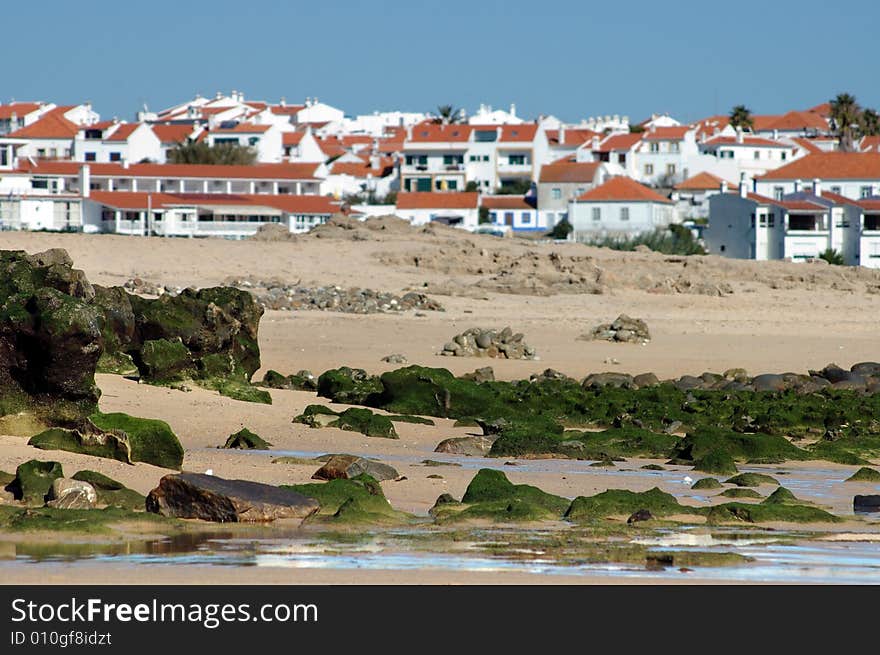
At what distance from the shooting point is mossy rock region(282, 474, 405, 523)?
9789 millimetres

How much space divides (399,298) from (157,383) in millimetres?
15830

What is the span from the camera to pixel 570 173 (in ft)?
298

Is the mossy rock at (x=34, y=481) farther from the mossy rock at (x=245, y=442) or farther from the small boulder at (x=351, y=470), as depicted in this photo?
the mossy rock at (x=245, y=442)

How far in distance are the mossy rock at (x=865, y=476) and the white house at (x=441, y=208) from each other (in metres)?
69.5

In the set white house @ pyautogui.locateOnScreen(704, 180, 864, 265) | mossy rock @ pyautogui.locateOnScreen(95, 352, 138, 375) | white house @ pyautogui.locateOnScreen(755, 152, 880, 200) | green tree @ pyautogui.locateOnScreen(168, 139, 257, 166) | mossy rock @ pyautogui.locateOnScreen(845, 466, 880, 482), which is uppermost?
green tree @ pyautogui.locateOnScreen(168, 139, 257, 166)

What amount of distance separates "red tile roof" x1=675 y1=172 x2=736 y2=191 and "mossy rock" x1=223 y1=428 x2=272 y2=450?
8182 centimetres

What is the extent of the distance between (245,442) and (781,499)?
15.8 feet

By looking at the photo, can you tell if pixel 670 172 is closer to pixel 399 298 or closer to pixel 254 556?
pixel 399 298

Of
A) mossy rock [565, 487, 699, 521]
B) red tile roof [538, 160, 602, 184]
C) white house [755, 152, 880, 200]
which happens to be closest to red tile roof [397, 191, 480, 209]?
red tile roof [538, 160, 602, 184]

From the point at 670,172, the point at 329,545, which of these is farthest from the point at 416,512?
the point at 670,172

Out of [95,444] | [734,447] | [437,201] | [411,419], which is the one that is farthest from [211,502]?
[437,201]

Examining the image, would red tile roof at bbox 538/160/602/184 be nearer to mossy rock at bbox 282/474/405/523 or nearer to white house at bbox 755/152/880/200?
white house at bbox 755/152/880/200

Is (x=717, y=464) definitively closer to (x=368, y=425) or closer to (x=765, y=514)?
(x=765, y=514)

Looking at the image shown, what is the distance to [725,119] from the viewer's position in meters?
148
